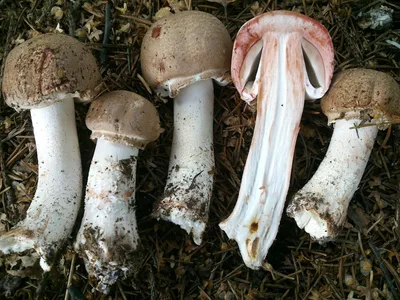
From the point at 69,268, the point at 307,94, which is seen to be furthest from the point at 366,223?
the point at 69,268

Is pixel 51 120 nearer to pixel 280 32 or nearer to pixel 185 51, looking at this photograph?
pixel 185 51

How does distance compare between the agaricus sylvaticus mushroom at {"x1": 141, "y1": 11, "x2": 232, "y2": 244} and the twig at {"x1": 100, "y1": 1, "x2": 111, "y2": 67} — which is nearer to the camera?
the agaricus sylvaticus mushroom at {"x1": 141, "y1": 11, "x2": 232, "y2": 244}

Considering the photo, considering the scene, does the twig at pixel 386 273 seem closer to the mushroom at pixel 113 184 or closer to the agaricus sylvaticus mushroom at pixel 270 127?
the agaricus sylvaticus mushroom at pixel 270 127

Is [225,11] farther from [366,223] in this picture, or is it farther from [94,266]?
[94,266]

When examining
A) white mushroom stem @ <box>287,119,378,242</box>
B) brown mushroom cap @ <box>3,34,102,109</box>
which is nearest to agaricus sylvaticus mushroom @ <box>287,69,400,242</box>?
white mushroom stem @ <box>287,119,378,242</box>

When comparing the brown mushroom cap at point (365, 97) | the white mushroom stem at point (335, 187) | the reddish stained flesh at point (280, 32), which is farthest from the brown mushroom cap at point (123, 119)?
the brown mushroom cap at point (365, 97)

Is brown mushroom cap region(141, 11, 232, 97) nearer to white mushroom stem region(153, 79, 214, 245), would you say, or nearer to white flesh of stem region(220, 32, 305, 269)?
white mushroom stem region(153, 79, 214, 245)
